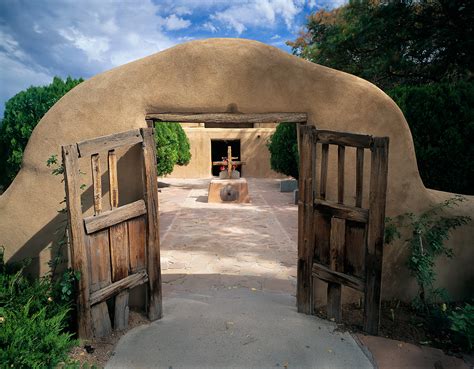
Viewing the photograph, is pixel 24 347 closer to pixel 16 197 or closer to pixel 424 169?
pixel 16 197

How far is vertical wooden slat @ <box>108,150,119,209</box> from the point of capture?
4.06 m

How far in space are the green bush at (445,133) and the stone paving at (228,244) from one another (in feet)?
11.5

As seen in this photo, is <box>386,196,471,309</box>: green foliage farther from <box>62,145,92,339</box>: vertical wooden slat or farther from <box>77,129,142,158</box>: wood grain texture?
<box>62,145,92,339</box>: vertical wooden slat

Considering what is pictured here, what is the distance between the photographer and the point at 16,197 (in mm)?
4633

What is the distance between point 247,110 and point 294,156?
36.4 ft

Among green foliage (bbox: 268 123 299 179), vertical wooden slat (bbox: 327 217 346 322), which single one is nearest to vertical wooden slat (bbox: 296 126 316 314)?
vertical wooden slat (bbox: 327 217 346 322)

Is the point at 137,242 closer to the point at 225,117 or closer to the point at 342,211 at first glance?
the point at 225,117

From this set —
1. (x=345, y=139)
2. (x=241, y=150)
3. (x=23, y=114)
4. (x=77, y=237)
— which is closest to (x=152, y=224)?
(x=77, y=237)

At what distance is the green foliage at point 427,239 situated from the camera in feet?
14.9

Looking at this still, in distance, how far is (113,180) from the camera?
4113 millimetres

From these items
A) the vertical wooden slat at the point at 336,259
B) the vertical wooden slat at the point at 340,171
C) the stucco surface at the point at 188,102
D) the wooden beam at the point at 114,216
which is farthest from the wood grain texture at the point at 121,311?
the vertical wooden slat at the point at 340,171

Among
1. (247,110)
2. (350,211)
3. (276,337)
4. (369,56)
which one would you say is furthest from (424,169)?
(369,56)

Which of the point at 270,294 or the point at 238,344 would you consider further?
the point at 270,294

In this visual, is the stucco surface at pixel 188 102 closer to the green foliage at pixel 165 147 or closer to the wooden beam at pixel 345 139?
the wooden beam at pixel 345 139
